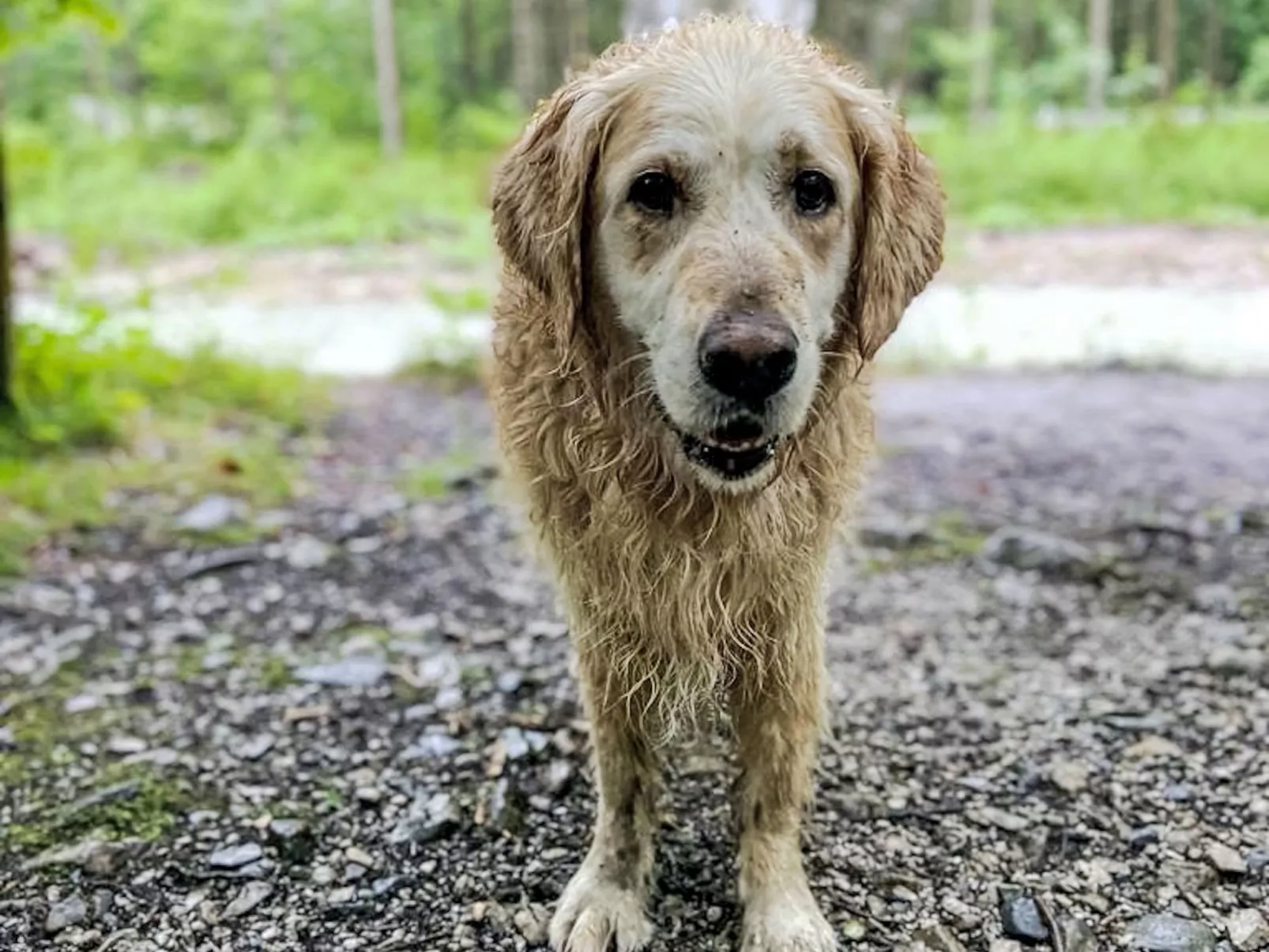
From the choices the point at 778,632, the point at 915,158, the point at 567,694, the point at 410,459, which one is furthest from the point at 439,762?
the point at 410,459

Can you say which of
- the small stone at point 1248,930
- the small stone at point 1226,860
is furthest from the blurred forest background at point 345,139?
the small stone at point 1248,930

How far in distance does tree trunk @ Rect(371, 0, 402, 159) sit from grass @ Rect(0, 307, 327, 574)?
45.2 ft

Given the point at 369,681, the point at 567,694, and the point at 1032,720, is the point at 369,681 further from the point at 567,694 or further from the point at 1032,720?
the point at 1032,720

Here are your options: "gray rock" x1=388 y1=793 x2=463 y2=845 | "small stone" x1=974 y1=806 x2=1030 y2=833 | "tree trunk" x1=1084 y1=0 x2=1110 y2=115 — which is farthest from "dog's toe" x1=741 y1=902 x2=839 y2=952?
"tree trunk" x1=1084 y1=0 x2=1110 y2=115

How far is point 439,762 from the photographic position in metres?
3.25

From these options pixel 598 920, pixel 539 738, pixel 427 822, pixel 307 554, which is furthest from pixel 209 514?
pixel 598 920

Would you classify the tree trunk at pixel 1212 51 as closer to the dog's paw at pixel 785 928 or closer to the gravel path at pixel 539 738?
the gravel path at pixel 539 738

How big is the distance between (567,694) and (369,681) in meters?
0.63

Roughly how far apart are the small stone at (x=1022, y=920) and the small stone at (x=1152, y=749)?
736 millimetres

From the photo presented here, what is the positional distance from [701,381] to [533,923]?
1.35 m

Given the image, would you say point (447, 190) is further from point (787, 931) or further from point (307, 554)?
point (787, 931)

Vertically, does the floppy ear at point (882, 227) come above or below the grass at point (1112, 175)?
above

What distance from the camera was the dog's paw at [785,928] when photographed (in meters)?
2.53

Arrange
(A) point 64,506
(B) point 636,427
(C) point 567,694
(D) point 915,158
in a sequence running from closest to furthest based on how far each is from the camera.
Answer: (B) point 636,427 < (D) point 915,158 < (C) point 567,694 < (A) point 64,506
